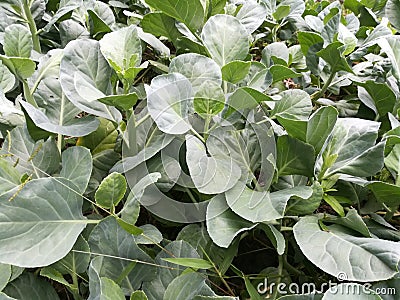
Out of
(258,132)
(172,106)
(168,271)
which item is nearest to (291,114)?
(258,132)

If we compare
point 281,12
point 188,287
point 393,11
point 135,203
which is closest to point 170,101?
point 135,203

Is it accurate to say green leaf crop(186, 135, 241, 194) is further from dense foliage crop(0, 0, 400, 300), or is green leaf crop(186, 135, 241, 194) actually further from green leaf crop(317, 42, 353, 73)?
green leaf crop(317, 42, 353, 73)

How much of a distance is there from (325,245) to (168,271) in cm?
21

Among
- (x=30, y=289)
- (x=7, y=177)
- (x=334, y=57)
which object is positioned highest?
(x=334, y=57)

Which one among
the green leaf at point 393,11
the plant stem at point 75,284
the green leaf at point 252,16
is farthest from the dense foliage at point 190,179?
the green leaf at point 393,11

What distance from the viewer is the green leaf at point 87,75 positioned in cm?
67

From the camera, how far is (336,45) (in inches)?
32.2

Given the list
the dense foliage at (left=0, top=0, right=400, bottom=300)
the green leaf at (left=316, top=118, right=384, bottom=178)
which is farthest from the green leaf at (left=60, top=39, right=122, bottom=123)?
the green leaf at (left=316, top=118, right=384, bottom=178)

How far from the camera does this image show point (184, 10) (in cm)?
79

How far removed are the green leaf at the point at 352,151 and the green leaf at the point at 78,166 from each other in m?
0.32

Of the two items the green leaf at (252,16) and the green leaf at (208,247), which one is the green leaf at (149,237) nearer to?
the green leaf at (208,247)

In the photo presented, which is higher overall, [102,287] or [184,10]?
[184,10]

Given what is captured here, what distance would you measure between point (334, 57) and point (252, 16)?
0.61 feet

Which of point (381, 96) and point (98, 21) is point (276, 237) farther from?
point (98, 21)
